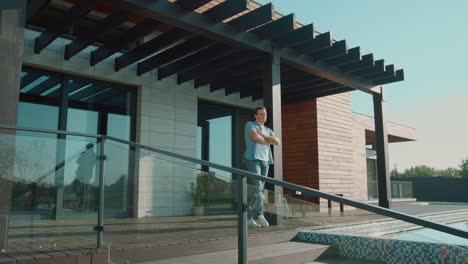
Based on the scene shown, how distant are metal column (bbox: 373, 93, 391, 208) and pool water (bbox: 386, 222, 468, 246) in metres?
6.69

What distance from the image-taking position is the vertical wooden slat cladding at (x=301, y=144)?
8758 millimetres

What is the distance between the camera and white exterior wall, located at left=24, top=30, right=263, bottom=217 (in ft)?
10.3

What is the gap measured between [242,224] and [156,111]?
4848 mm

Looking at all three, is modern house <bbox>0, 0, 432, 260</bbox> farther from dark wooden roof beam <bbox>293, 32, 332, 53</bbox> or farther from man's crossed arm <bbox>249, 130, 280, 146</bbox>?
man's crossed arm <bbox>249, 130, 280, 146</bbox>

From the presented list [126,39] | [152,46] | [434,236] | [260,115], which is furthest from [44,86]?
[434,236]

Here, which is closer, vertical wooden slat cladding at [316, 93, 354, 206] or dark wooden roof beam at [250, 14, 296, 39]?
dark wooden roof beam at [250, 14, 296, 39]

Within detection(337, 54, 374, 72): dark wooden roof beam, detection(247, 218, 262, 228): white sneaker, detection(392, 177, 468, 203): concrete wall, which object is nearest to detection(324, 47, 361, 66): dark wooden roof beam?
detection(337, 54, 374, 72): dark wooden roof beam

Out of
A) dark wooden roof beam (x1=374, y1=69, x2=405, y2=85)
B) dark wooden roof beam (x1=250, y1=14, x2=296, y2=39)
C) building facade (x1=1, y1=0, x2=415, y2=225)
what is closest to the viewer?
building facade (x1=1, y1=0, x2=415, y2=225)

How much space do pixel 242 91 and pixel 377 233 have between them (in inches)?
256

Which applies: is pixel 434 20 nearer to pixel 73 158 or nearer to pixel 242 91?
pixel 242 91

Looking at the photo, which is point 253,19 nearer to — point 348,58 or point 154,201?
point 348,58

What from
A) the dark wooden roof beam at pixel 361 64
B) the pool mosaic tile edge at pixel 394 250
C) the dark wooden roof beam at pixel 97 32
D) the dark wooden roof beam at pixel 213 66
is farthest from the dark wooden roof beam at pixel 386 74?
the pool mosaic tile edge at pixel 394 250

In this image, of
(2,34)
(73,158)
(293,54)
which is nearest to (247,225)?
(73,158)

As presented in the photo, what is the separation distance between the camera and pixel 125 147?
323cm
